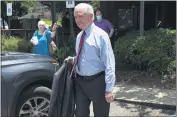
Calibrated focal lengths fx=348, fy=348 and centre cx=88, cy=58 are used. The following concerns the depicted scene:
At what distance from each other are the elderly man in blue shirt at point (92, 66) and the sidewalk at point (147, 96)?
9.09ft

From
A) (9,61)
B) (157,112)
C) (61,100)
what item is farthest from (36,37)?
(61,100)

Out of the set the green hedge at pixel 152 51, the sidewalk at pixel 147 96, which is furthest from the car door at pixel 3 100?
the green hedge at pixel 152 51

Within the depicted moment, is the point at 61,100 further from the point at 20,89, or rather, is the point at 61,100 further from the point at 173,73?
the point at 173,73

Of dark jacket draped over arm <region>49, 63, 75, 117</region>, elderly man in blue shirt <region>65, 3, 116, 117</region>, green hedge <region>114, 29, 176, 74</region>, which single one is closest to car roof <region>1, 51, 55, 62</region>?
dark jacket draped over arm <region>49, 63, 75, 117</region>

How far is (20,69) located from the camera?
4.78 metres

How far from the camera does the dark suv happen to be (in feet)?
15.2

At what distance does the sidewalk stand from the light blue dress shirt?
2.97m

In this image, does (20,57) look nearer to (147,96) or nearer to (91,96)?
(91,96)

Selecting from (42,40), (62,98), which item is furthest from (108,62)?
(42,40)

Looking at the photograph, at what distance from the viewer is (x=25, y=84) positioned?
4.81 m

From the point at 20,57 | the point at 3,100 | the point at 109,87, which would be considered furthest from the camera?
the point at 20,57

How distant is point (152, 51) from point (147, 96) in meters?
1.65

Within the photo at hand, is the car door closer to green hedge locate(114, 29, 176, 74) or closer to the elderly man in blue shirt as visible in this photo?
the elderly man in blue shirt

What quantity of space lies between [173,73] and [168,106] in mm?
1996
